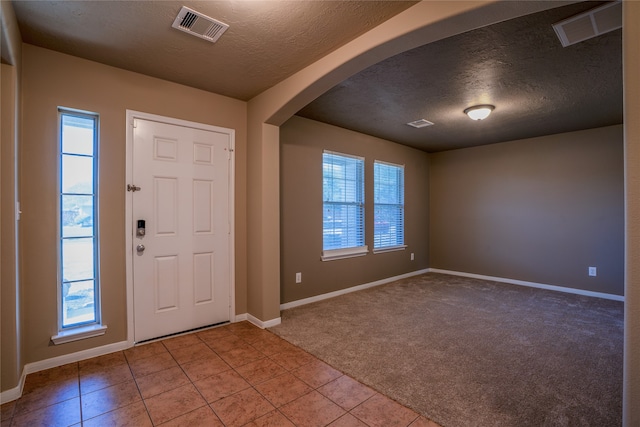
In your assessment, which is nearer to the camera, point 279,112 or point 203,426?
point 203,426

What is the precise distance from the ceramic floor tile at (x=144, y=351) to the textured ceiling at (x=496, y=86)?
2.98 metres

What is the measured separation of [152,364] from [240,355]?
0.69 metres

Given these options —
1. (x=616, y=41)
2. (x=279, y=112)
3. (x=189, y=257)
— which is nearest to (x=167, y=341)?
(x=189, y=257)

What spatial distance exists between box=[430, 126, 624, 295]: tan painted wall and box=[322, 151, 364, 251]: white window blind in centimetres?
229

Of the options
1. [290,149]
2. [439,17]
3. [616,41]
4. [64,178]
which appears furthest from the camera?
[290,149]

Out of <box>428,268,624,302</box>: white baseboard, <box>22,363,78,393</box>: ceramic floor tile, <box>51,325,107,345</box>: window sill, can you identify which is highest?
<box>51,325,107,345</box>: window sill

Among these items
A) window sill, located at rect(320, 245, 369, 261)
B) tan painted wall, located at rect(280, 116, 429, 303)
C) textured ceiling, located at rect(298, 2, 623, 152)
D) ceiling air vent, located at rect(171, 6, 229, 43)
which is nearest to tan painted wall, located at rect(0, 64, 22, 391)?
ceiling air vent, located at rect(171, 6, 229, 43)

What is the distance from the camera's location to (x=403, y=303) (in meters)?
4.08

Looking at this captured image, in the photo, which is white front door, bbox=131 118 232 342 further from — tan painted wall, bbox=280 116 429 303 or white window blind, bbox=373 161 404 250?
white window blind, bbox=373 161 404 250

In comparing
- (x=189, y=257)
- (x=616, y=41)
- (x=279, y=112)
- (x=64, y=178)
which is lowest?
(x=189, y=257)

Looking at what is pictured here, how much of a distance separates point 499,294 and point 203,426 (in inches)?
172

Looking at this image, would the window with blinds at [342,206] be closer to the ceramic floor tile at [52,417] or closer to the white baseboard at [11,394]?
the ceramic floor tile at [52,417]

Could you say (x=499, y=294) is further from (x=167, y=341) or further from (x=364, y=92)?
(x=167, y=341)

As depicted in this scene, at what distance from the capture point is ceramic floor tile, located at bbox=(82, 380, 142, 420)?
1.89 meters
